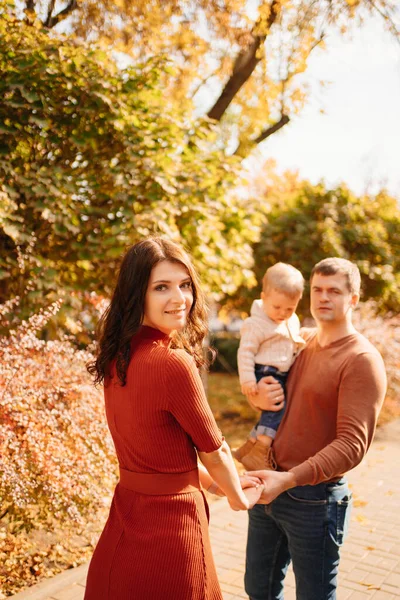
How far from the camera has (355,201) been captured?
11.1 metres

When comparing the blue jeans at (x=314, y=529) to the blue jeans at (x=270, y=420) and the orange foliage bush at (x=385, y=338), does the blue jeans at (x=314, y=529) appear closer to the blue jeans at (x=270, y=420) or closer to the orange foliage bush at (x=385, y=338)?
the blue jeans at (x=270, y=420)

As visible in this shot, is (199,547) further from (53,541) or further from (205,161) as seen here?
(205,161)

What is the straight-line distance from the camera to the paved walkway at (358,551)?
3996mm

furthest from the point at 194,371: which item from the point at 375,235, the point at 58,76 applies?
the point at 375,235

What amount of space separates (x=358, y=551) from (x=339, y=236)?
6756mm

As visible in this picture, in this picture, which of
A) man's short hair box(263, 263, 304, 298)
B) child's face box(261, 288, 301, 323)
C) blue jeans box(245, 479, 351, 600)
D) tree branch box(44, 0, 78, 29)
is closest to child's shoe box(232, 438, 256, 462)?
blue jeans box(245, 479, 351, 600)

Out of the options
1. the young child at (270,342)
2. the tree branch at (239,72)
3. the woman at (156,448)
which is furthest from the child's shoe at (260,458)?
the tree branch at (239,72)

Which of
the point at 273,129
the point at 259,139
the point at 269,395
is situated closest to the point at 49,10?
the point at 259,139

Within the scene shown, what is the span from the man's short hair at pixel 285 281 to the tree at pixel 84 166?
8.71ft

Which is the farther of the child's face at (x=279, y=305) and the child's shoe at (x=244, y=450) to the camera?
the child's face at (x=279, y=305)

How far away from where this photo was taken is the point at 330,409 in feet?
8.29

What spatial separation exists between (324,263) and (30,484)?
2.61 m

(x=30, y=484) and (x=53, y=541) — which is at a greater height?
(x=30, y=484)

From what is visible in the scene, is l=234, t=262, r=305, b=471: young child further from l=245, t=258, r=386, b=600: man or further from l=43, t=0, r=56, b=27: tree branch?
l=43, t=0, r=56, b=27: tree branch
